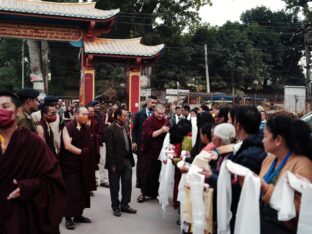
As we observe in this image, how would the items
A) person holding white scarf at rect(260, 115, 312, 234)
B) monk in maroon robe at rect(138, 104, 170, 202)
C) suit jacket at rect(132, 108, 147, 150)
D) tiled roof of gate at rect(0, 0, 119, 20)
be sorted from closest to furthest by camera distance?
person holding white scarf at rect(260, 115, 312, 234)
monk in maroon robe at rect(138, 104, 170, 202)
suit jacket at rect(132, 108, 147, 150)
tiled roof of gate at rect(0, 0, 119, 20)

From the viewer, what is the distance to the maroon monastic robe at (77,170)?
209 inches

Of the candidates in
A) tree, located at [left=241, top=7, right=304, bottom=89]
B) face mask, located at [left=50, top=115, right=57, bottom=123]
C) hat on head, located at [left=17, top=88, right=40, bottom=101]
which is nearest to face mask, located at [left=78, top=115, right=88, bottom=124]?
face mask, located at [left=50, top=115, right=57, bottom=123]

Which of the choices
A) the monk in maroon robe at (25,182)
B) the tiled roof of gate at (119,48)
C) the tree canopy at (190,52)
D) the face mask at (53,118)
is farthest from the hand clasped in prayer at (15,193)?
the tree canopy at (190,52)

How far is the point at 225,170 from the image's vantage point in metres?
2.78

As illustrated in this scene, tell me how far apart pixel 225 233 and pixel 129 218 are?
2.97 m

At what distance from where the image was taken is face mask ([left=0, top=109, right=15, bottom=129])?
276 centimetres

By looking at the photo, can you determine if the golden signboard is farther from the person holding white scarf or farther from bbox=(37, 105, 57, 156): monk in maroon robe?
the person holding white scarf

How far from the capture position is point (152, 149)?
667cm

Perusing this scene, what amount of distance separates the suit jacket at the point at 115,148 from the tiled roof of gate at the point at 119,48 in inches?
330

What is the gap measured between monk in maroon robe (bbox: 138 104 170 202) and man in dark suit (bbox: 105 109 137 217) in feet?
2.01

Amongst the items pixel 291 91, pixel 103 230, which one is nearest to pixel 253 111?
pixel 103 230

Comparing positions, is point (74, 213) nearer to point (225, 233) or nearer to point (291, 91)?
point (225, 233)

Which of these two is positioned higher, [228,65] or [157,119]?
[228,65]

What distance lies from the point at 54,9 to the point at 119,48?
9.07 ft
